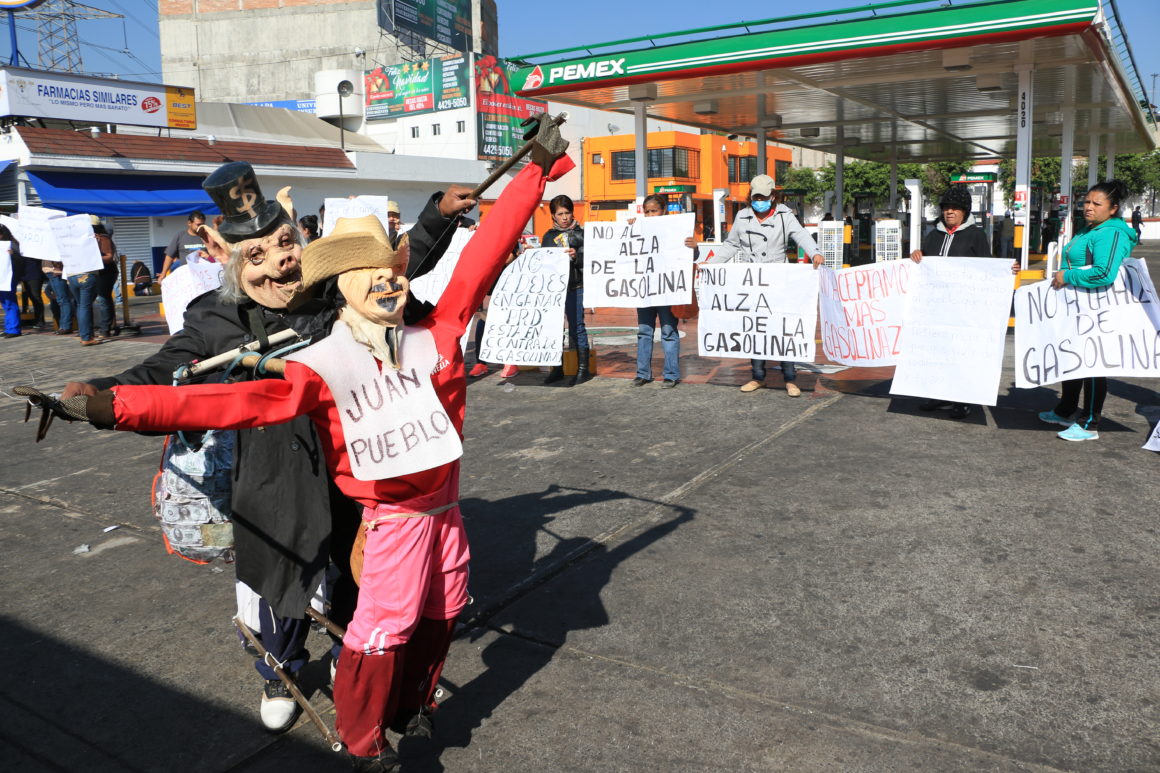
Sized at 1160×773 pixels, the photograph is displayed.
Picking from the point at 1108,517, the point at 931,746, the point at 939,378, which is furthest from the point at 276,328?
the point at 939,378

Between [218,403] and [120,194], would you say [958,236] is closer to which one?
[218,403]

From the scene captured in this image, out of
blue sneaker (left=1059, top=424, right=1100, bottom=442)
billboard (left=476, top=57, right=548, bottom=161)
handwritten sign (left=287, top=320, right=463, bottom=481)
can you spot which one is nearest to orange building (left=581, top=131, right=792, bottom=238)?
billboard (left=476, top=57, right=548, bottom=161)

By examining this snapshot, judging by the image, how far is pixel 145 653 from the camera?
12.5 ft

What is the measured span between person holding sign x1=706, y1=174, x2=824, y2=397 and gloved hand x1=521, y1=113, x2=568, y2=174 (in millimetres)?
5188

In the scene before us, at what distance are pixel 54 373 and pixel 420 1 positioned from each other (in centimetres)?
6394

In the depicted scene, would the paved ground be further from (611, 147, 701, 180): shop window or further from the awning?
(611, 147, 701, 180): shop window

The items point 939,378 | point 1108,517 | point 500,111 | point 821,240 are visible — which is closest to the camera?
point 1108,517

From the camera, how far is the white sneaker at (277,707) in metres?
3.17

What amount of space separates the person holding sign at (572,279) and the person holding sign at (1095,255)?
4262mm

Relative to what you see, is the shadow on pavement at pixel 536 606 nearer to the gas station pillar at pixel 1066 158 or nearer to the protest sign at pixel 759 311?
the protest sign at pixel 759 311

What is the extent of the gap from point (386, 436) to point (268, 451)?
51cm

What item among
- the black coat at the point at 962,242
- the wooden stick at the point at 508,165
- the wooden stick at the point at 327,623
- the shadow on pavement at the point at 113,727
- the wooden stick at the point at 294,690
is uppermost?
the wooden stick at the point at 508,165

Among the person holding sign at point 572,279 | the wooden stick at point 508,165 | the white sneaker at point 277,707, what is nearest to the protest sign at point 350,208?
the person holding sign at point 572,279

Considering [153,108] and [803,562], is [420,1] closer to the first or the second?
[153,108]
